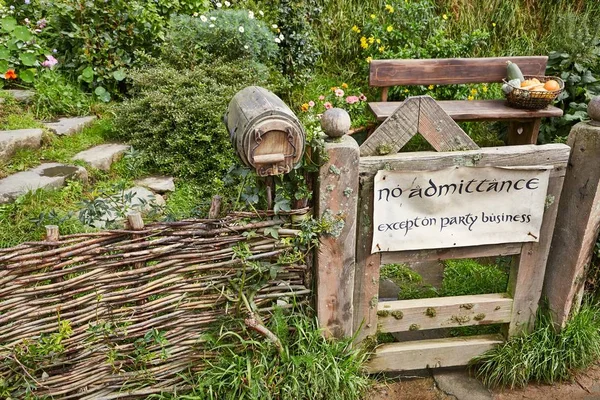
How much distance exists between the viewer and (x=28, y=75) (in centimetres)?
492

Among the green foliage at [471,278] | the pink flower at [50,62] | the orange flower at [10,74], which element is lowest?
the green foliage at [471,278]

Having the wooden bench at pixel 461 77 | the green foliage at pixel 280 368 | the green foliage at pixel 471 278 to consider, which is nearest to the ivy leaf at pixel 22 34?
the wooden bench at pixel 461 77

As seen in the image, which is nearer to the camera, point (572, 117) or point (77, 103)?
point (572, 117)

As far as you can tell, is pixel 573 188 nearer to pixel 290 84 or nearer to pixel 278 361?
pixel 278 361

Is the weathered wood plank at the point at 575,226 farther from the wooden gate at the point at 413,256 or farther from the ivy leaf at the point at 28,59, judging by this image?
the ivy leaf at the point at 28,59

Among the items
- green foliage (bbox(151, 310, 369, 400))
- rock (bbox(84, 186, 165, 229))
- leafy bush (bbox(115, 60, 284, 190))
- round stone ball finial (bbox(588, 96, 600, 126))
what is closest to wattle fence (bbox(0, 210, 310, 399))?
green foliage (bbox(151, 310, 369, 400))

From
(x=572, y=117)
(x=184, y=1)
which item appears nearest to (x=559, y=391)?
(x=572, y=117)

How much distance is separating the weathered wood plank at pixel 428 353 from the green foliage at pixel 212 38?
3212 mm

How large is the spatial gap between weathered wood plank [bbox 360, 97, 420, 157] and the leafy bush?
6.69 ft

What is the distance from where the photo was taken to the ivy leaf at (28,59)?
486 centimetres

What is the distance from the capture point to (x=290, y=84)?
569 centimetres

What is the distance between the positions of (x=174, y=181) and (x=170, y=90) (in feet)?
2.68

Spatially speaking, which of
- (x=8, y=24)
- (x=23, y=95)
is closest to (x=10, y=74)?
(x=23, y=95)

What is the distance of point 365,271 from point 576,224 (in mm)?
1094
